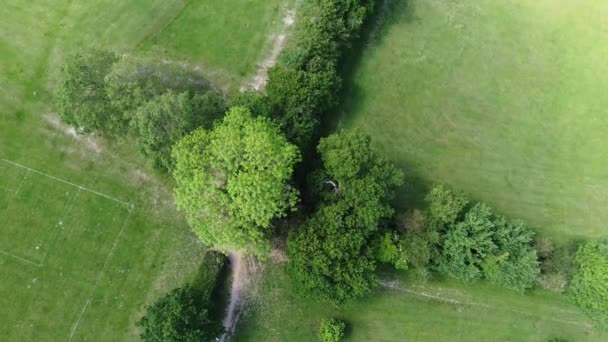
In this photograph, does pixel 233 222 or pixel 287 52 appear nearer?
pixel 233 222

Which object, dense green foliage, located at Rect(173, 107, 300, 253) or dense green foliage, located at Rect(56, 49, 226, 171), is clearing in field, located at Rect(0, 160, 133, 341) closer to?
dense green foliage, located at Rect(56, 49, 226, 171)

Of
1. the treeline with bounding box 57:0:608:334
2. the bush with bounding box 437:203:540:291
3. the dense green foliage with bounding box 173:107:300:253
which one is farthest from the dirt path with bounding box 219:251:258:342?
the bush with bounding box 437:203:540:291

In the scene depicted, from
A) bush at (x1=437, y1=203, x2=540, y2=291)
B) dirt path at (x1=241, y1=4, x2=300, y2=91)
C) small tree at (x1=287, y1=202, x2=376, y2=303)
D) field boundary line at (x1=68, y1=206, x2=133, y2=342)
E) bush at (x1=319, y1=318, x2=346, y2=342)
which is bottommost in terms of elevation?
field boundary line at (x1=68, y1=206, x2=133, y2=342)

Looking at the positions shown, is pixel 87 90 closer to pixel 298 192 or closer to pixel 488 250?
pixel 298 192

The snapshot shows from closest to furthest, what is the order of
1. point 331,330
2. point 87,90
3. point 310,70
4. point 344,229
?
point 344,229 < point 331,330 < point 87,90 < point 310,70

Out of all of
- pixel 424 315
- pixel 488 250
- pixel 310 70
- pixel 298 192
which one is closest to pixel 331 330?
pixel 424 315

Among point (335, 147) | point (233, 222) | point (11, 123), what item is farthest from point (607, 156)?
point (11, 123)

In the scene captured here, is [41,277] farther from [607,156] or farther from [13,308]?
[607,156]
